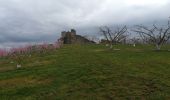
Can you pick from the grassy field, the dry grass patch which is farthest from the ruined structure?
the dry grass patch

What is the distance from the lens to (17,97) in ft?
98.4

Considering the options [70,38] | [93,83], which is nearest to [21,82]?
[93,83]

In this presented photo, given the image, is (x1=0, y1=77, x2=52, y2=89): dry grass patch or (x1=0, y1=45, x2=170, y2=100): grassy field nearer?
(x1=0, y1=45, x2=170, y2=100): grassy field

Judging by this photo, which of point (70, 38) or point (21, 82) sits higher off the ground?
point (70, 38)

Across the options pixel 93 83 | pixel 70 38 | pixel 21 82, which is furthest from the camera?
pixel 70 38

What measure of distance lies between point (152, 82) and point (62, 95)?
356 inches

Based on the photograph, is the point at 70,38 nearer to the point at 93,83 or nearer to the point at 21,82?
the point at 21,82

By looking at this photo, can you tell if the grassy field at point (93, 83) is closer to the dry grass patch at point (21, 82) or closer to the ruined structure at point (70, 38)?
the dry grass patch at point (21, 82)

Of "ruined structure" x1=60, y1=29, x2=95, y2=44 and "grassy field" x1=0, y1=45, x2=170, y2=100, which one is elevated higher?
"ruined structure" x1=60, y1=29, x2=95, y2=44

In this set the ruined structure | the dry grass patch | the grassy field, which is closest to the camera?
the grassy field

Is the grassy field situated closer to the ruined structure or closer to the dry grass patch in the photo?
the dry grass patch

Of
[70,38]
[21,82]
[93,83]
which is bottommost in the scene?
[21,82]

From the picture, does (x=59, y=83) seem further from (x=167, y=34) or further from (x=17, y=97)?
(x=167, y=34)

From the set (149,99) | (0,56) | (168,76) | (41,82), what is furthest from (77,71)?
(0,56)
